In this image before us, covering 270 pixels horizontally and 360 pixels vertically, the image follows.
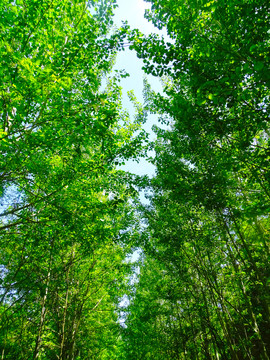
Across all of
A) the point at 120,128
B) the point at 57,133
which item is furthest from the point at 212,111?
the point at 120,128

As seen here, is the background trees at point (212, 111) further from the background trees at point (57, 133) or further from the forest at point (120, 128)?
the background trees at point (57, 133)

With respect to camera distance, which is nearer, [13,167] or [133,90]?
[13,167]

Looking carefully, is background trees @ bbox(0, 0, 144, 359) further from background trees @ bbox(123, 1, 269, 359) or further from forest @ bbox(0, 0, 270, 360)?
background trees @ bbox(123, 1, 269, 359)

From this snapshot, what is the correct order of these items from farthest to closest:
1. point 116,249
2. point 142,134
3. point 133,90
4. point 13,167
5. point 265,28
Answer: point 116,249 → point 133,90 → point 142,134 → point 13,167 → point 265,28

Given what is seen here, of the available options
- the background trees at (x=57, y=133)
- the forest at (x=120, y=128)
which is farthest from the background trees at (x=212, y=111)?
the background trees at (x=57, y=133)

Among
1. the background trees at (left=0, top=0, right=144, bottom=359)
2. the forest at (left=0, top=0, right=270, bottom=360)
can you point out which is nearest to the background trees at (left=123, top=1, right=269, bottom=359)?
the forest at (left=0, top=0, right=270, bottom=360)

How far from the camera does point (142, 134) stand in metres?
6.59

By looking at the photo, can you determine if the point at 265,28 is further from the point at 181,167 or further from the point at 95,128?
the point at 181,167

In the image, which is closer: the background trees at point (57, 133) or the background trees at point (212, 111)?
the background trees at point (212, 111)

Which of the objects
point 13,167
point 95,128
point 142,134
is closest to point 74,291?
point 13,167

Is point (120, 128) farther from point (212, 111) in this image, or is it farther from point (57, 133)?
point (212, 111)

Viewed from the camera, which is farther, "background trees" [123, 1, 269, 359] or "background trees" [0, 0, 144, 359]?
"background trees" [0, 0, 144, 359]

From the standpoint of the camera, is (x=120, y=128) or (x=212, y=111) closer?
(x=212, y=111)

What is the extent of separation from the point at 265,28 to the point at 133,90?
23.7 feet
